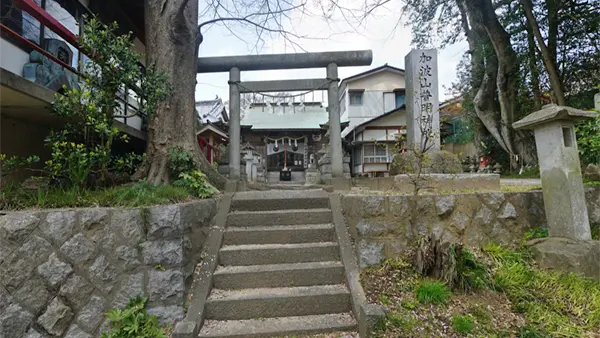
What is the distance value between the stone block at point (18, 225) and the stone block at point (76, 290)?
1.90ft

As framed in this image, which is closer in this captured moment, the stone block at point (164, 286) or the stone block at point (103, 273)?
the stone block at point (103, 273)

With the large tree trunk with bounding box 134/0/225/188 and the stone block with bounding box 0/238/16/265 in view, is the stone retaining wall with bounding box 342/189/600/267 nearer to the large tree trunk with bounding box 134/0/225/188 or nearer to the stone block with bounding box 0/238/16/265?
the large tree trunk with bounding box 134/0/225/188

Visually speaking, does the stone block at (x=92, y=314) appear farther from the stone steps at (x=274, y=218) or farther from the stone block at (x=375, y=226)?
the stone block at (x=375, y=226)

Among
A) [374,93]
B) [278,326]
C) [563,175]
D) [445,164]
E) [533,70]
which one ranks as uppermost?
[374,93]

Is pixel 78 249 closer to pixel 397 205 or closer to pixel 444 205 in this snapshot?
pixel 397 205

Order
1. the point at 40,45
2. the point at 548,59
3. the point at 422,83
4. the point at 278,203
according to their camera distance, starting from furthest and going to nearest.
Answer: the point at 548,59 < the point at 422,83 < the point at 40,45 < the point at 278,203

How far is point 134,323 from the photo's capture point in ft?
8.64

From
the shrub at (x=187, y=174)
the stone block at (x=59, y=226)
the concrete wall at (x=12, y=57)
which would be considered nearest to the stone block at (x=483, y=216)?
the shrub at (x=187, y=174)

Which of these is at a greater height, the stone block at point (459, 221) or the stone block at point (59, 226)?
the stone block at point (59, 226)

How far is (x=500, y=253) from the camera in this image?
351 centimetres

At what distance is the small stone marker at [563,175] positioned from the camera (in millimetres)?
3342

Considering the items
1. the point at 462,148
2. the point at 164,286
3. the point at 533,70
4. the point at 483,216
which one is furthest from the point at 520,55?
the point at 164,286

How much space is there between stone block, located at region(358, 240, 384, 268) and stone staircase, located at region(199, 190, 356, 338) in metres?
0.30

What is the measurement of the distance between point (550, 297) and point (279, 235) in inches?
126
